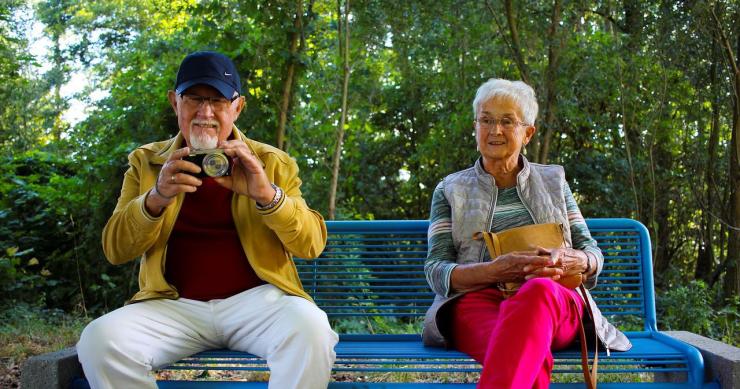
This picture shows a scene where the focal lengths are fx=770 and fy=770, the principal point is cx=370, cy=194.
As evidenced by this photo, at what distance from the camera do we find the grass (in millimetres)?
4740

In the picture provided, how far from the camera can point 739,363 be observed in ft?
9.24

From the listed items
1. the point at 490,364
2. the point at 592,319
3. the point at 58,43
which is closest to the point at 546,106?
the point at 592,319

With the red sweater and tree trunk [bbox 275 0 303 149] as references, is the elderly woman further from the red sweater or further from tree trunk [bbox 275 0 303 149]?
tree trunk [bbox 275 0 303 149]

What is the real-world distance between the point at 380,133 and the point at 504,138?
7463 mm

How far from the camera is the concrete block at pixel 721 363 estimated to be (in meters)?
2.83

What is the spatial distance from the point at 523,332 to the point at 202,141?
1.39m

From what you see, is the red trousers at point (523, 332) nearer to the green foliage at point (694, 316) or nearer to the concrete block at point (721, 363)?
the concrete block at point (721, 363)

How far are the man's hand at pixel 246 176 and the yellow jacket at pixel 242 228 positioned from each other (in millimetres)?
74

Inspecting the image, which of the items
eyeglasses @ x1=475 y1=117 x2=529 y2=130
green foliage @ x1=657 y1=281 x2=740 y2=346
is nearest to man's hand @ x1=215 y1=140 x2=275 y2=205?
eyeglasses @ x1=475 y1=117 x2=529 y2=130

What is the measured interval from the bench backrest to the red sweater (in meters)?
0.75

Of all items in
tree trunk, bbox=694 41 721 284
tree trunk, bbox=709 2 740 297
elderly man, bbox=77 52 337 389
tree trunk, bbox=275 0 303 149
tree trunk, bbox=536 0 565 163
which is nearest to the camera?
elderly man, bbox=77 52 337 389

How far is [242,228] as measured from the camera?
9.95 ft

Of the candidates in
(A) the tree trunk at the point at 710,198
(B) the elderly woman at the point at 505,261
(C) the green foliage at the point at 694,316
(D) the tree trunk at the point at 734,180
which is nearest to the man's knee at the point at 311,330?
(B) the elderly woman at the point at 505,261

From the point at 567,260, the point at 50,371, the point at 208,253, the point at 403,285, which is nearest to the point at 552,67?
the point at 403,285
